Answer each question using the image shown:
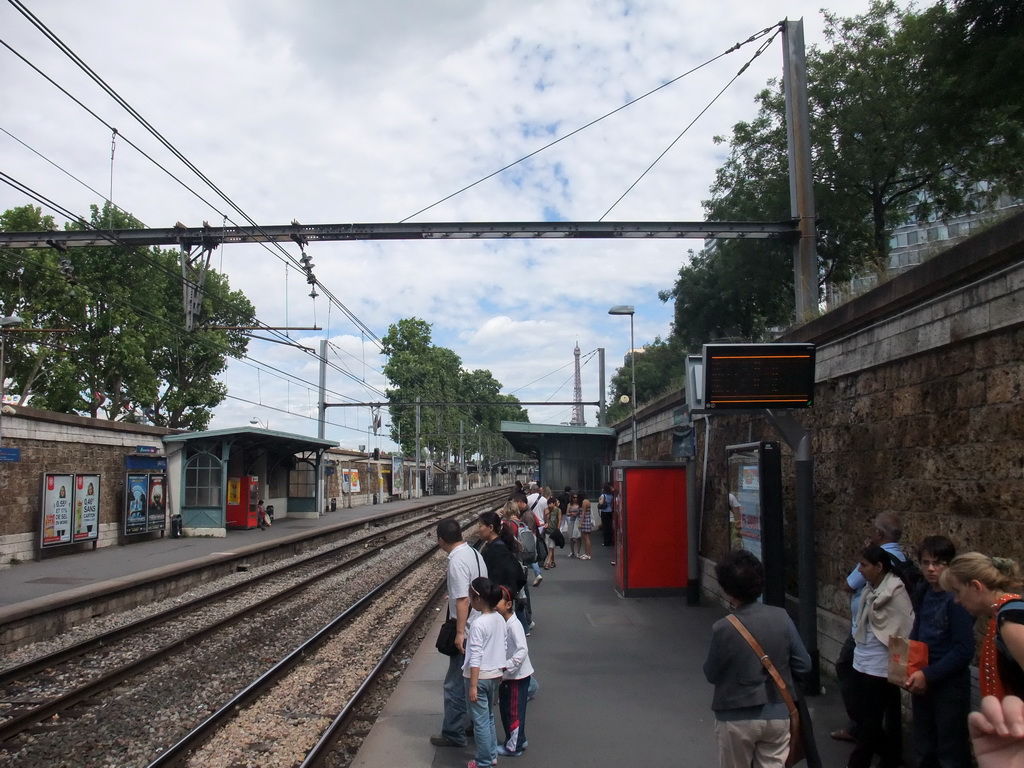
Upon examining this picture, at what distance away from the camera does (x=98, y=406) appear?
37875mm

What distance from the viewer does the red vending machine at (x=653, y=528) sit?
37.9 feet

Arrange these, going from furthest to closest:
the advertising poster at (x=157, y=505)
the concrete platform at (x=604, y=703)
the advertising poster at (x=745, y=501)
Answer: the advertising poster at (x=157, y=505), the advertising poster at (x=745, y=501), the concrete platform at (x=604, y=703)

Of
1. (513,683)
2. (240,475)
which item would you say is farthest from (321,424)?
(513,683)

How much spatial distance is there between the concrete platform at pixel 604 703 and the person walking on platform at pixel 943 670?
118cm

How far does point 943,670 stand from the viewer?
398 cm

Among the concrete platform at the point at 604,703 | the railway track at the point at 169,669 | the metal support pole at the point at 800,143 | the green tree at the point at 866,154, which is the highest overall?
the green tree at the point at 866,154

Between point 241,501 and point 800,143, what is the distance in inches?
857

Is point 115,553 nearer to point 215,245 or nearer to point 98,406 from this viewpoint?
point 215,245

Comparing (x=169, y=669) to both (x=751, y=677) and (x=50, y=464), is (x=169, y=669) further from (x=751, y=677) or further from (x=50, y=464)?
(x=50, y=464)

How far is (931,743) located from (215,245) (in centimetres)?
1206

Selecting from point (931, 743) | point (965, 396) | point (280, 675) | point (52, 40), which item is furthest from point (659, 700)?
point (52, 40)

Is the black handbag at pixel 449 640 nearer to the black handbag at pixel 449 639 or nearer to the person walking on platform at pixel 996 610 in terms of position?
the black handbag at pixel 449 639

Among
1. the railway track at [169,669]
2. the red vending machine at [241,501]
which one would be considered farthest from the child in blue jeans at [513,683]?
the red vending machine at [241,501]

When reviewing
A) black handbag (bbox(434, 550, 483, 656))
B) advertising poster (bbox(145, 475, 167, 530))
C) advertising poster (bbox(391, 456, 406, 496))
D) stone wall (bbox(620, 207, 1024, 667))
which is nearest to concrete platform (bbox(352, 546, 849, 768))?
black handbag (bbox(434, 550, 483, 656))
